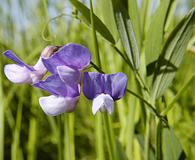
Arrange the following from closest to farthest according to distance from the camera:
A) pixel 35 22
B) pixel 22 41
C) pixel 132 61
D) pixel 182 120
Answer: pixel 132 61 < pixel 182 120 < pixel 22 41 < pixel 35 22

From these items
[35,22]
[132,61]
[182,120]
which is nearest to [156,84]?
[132,61]

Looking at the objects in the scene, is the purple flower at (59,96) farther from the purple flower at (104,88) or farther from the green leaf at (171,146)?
the green leaf at (171,146)

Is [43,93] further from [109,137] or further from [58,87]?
[58,87]

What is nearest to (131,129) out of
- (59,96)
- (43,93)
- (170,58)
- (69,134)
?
(69,134)

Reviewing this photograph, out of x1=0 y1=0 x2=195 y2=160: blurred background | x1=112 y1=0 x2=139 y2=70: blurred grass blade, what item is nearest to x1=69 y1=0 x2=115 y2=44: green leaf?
x1=112 y1=0 x2=139 y2=70: blurred grass blade

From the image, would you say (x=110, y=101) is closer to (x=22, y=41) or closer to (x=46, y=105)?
(x=46, y=105)

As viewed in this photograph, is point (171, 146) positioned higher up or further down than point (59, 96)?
further down

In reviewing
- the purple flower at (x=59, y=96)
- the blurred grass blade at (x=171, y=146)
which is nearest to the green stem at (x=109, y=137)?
the blurred grass blade at (x=171, y=146)
